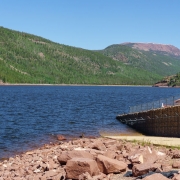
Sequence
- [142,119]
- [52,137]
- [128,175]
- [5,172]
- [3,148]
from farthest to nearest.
Result: 1. [142,119]
2. [52,137]
3. [3,148]
4. [5,172]
5. [128,175]

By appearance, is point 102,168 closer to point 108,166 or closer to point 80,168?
point 108,166

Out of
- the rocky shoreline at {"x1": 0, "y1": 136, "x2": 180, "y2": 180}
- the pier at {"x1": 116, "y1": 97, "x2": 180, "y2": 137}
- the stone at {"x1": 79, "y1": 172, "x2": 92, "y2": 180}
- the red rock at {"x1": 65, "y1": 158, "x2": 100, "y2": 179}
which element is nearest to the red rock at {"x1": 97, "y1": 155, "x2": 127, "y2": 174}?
the rocky shoreline at {"x1": 0, "y1": 136, "x2": 180, "y2": 180}

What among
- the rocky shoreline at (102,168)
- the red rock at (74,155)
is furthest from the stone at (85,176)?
the red rock at (74,155)

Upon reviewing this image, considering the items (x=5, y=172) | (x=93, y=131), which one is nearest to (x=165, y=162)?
(x=5, y=172)

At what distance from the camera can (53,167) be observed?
15.9 metres

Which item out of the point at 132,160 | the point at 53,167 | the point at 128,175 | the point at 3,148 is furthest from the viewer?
the point at 3,148

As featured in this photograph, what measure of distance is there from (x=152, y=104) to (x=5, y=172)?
83.8 feet

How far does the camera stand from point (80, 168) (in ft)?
42.4

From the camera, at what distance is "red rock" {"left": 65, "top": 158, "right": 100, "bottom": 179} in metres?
12.9

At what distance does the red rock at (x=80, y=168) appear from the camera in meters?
12.9

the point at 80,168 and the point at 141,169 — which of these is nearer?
the point at 141,169

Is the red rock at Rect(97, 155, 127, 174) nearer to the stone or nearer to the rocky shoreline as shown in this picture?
the rocky shoreline

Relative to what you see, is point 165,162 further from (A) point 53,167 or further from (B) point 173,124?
(B) point 173,124

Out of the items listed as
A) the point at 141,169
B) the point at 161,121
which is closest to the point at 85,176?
the point at 141,169
